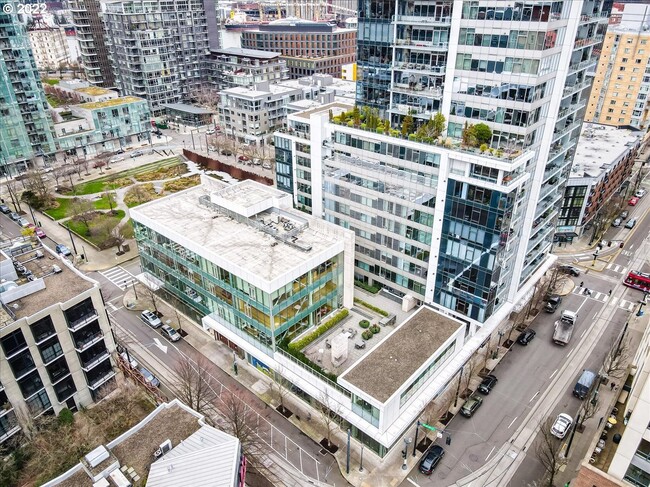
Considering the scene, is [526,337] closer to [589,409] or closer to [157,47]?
[589,409]

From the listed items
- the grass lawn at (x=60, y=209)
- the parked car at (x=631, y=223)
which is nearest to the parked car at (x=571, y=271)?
the parked car at (x=631, y=223)

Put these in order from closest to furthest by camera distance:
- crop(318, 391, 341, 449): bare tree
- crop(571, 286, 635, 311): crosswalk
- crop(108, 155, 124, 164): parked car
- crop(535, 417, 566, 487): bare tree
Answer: crop(535, 417, 566, 487): bare tree < crop(318, 391, 341, 449): bare tree < crop(571, 286, 635, 311): crosswalk < crop(108, 155, 124, 164): parked car

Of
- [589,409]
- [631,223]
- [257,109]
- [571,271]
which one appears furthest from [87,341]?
[631,223]

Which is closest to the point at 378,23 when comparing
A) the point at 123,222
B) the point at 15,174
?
the point at 123,222

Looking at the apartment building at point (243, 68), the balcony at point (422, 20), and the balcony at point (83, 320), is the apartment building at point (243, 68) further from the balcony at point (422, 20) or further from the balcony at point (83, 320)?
the balcony at point (83, 320)

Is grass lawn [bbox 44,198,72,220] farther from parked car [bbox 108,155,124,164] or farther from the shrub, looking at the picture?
the shrub

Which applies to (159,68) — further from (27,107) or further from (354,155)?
(354,155)

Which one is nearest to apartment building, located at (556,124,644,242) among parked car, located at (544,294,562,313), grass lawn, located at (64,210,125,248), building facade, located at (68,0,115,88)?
parked car, located at (544,294,562,313)

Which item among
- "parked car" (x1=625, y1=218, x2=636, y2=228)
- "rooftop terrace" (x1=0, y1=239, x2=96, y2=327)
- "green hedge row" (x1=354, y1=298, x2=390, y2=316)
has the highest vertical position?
"rooftop terrace" (x1=0, y1=239, x2=96, y2=327)
